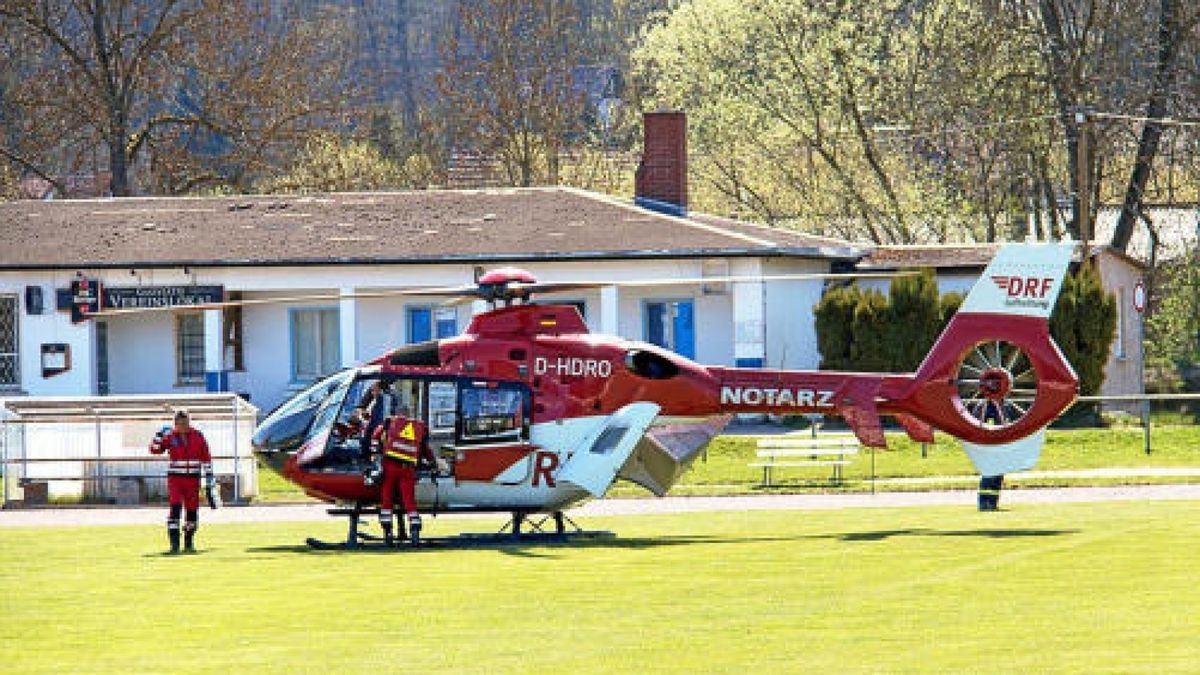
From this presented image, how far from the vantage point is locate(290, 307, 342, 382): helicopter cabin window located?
55438 mm

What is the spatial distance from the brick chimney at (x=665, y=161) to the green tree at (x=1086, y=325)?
1021 centimetres

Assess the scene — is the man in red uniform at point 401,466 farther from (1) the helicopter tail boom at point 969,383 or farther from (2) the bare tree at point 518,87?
(2) the bare tree at point 518,87

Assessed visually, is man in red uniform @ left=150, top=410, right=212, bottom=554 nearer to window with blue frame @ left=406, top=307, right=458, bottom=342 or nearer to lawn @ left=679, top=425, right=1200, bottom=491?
lawn @ left=679, top=425, right=1200, bottom=491

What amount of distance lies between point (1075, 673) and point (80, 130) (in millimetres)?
65620

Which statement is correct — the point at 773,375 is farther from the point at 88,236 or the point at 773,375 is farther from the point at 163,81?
the point at 163,81

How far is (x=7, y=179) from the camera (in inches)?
3223

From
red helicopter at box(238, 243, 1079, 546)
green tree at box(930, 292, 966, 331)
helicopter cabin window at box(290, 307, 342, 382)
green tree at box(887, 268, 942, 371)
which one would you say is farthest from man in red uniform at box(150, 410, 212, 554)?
helicopter cabin window at box(290, 307, 342, 382)

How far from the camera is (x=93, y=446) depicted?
4212cm

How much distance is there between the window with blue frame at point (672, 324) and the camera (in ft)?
175

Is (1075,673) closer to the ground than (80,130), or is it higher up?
closer to the ground

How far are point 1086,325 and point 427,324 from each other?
1377cm

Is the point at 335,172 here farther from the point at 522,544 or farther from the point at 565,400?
the point at 522,544

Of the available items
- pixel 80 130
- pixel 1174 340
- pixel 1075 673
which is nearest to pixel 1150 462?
pixel 1174 340

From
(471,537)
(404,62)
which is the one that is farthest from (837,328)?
(404,62)
